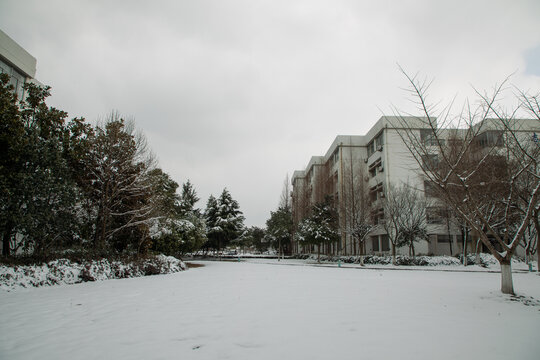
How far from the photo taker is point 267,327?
4992 mm

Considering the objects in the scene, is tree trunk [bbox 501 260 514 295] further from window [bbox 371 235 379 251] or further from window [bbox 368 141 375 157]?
window [bbox 368 141 375 157]

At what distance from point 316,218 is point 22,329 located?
28845mm

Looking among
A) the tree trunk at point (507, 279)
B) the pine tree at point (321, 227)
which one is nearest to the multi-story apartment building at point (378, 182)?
the pine tree at point (321, 227)

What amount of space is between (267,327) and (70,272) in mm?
9826

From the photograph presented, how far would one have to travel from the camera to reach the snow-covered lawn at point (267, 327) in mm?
3836

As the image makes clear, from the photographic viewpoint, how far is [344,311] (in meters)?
6.26

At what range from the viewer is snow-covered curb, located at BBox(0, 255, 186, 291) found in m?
9.59

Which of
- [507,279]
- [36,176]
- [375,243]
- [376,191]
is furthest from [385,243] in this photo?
[36,176]

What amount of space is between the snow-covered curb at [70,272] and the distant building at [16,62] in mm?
11109

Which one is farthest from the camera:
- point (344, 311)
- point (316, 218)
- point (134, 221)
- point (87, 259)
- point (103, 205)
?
point (316, 218)

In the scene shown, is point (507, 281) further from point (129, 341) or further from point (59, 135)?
point (59, 135)

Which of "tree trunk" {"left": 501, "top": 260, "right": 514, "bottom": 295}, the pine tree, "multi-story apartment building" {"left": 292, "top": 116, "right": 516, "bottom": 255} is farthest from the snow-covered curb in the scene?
"multi-story apartment building" {"left": 292, "top": 116, "right": 516, "bottom": 255}

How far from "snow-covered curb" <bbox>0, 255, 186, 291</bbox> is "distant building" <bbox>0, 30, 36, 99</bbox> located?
1111 centimetres

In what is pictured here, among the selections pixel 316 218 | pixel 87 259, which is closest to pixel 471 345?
pixel 87 259
